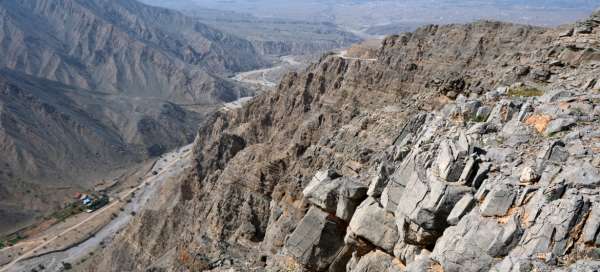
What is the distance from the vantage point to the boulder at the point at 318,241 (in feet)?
72.1

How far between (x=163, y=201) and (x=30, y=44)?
564 feet

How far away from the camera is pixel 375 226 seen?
19.4 m

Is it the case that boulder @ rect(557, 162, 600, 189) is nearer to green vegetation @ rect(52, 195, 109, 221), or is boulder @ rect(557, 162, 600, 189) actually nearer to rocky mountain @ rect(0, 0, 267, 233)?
green vegetation @ rect(52, 195, 109, 221)

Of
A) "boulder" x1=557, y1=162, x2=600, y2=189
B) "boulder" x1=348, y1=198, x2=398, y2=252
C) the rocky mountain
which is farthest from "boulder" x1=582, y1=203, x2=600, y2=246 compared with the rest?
the rocky mountain

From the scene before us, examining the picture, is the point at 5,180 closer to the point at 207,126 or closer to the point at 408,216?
the point at 207,126

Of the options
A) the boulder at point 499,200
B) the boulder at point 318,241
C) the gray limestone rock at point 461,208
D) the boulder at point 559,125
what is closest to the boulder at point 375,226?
the boulder at point 318,241

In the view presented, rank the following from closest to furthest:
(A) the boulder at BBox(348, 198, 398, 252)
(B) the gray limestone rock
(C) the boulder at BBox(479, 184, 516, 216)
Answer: (C) the boulder at BBox(479, 184, 516, 216) → (B) the gray limestone rock → (A) the boulder at BBox(348, 198, 398, 252)

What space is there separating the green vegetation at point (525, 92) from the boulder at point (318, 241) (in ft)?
35.0

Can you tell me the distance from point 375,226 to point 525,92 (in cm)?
1102

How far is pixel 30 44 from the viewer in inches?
7854

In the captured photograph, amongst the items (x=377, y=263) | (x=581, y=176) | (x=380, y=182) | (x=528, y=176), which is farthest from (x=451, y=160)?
(x=377, y=263)

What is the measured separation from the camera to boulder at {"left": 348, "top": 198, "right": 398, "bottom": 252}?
1895 centimetres

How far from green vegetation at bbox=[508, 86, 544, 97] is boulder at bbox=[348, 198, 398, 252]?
30.7ft

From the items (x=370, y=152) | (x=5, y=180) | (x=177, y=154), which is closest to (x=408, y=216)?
(x=370, y=152)
